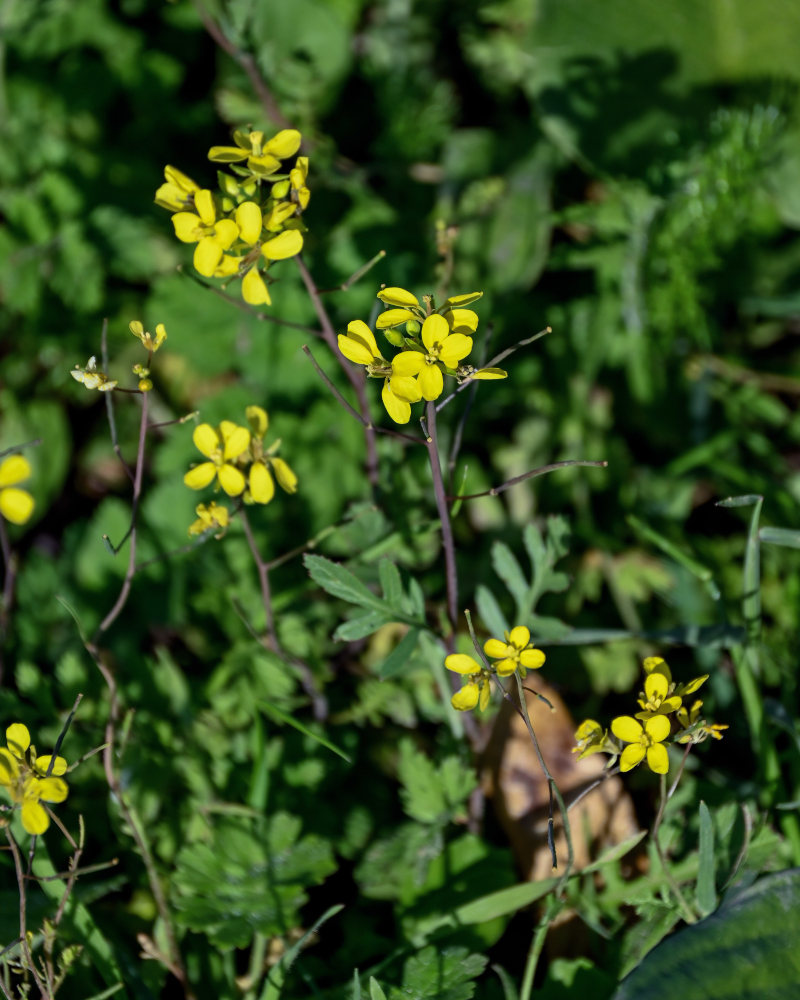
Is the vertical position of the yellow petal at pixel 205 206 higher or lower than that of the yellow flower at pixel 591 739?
higher

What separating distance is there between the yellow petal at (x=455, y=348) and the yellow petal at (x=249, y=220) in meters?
0.43

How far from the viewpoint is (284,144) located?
166 cm

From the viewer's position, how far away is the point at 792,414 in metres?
3.07

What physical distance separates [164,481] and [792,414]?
2220 mm

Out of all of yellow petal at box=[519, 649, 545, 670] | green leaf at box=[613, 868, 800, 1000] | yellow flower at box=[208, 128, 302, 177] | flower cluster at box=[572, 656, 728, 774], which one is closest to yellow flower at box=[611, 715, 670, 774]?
flower cluster at box=[572, 656, 728, 774]

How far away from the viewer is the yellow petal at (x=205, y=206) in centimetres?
156

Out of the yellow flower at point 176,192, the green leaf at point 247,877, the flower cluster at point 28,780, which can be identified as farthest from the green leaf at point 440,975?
the yellow flower at point 176,192

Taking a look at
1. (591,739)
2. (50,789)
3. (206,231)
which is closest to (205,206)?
(206,231)

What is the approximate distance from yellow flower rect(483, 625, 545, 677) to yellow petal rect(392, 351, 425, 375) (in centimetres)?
53

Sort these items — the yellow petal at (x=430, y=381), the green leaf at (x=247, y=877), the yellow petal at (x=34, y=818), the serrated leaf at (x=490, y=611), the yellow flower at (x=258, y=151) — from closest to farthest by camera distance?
the yellow petal at (x=430, y=381) < the yellow petal at (x=34, y=818) < the yellow flower at (x=258, y=151) < the green leaf at (x=247, y=877) < the serrated leaf at (x=490, y=611)

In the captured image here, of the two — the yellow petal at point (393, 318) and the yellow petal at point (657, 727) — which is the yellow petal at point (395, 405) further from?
the yellow petal at point (657, 727)

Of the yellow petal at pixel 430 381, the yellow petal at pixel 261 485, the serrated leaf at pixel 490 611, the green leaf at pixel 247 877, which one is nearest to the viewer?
the yellow petal at pixel 430 381

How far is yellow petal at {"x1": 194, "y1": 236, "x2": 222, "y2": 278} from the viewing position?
154 cm

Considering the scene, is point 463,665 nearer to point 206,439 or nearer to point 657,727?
point 657,727
